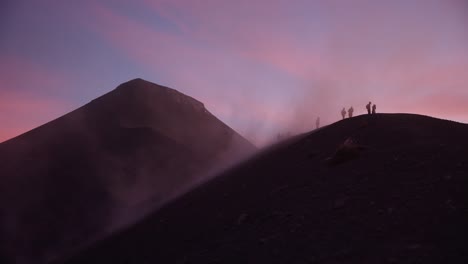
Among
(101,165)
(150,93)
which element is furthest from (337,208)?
(150,93)

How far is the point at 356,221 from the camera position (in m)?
12.7

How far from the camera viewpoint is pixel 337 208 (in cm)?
1436

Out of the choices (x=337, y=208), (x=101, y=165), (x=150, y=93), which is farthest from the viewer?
(x=150, y=93)

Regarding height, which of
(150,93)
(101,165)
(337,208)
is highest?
(150,93)

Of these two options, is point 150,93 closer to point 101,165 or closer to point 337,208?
point 101,165

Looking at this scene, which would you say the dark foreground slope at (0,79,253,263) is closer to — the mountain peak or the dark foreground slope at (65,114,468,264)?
the mountain peak

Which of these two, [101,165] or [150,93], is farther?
[150,93]

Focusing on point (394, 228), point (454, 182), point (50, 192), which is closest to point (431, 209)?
point (394, 228)

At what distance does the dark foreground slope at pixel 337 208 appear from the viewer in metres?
11.0

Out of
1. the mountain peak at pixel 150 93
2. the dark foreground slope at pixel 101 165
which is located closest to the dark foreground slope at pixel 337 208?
the dark foreground slope at pixel 101 165

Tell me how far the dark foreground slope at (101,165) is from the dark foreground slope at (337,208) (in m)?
26.1

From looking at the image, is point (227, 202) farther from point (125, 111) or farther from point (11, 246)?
point (125, 111)

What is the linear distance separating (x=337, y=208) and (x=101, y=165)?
2475 inches

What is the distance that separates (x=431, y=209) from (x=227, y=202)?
11.5m
